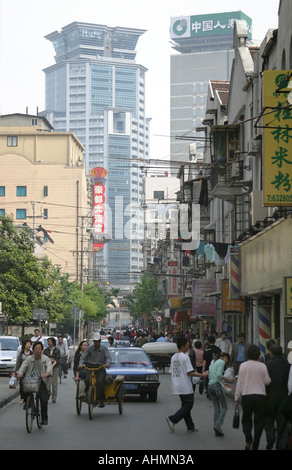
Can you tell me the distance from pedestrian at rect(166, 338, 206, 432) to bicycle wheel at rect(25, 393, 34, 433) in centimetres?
252

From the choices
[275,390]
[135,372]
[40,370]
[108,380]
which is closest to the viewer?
[275,390]

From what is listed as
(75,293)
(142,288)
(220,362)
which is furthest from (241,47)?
(142,288)

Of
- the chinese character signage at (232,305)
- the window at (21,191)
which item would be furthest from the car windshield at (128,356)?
the window at (21,191)

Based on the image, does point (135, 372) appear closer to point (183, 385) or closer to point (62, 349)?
point (183, 385)

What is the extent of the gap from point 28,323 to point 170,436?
42.5 metres

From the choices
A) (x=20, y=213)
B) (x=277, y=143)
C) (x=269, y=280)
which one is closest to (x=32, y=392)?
(x=277, y=143)

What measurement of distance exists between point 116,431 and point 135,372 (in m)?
7.29

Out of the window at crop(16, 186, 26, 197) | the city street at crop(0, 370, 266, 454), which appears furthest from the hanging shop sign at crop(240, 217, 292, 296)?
the window at crop(16, 186, 26, 197)

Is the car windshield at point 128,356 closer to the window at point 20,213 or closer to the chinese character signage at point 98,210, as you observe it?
the window at point 20,213

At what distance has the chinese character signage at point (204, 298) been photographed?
48.7m

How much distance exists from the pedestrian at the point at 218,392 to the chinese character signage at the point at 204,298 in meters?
32.1

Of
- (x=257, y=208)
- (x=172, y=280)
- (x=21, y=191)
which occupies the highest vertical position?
(x=21, y=191)

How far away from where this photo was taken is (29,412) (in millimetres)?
16062

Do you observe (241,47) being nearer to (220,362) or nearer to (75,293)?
(220,362)
